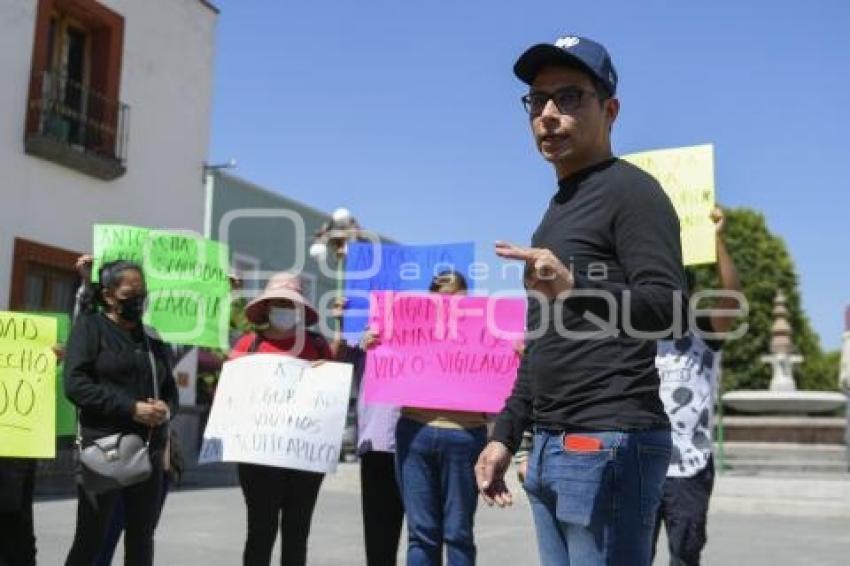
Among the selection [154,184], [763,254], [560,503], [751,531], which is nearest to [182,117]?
[154,184]

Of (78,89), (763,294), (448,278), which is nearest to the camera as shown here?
(448,278)

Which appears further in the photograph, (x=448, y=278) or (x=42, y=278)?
(x=42, y=278)

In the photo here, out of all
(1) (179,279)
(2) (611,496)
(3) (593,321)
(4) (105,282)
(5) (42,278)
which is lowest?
(2) (611,496)

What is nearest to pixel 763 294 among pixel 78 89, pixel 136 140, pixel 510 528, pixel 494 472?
pixel 136 140

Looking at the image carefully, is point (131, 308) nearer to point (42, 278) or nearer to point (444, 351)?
point (444, 351)

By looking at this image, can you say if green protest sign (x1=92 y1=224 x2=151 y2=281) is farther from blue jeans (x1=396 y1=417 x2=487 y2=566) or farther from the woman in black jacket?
blue jeans (x1=396 y1=417 x2=487 y2=566)

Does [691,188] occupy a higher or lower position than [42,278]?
lower

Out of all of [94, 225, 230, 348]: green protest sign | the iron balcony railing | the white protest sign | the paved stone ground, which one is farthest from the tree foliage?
the white protest sign

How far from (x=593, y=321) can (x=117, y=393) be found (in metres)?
2.86

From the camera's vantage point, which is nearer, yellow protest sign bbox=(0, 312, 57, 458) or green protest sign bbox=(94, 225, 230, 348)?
yellow protest sign bbox=(0, 312, 57, 458)

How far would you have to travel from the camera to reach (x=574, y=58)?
2488 mm

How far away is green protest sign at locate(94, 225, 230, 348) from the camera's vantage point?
6594mm

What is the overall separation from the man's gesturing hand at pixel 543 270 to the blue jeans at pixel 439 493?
248cm

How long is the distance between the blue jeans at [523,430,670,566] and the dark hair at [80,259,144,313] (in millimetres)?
2991
